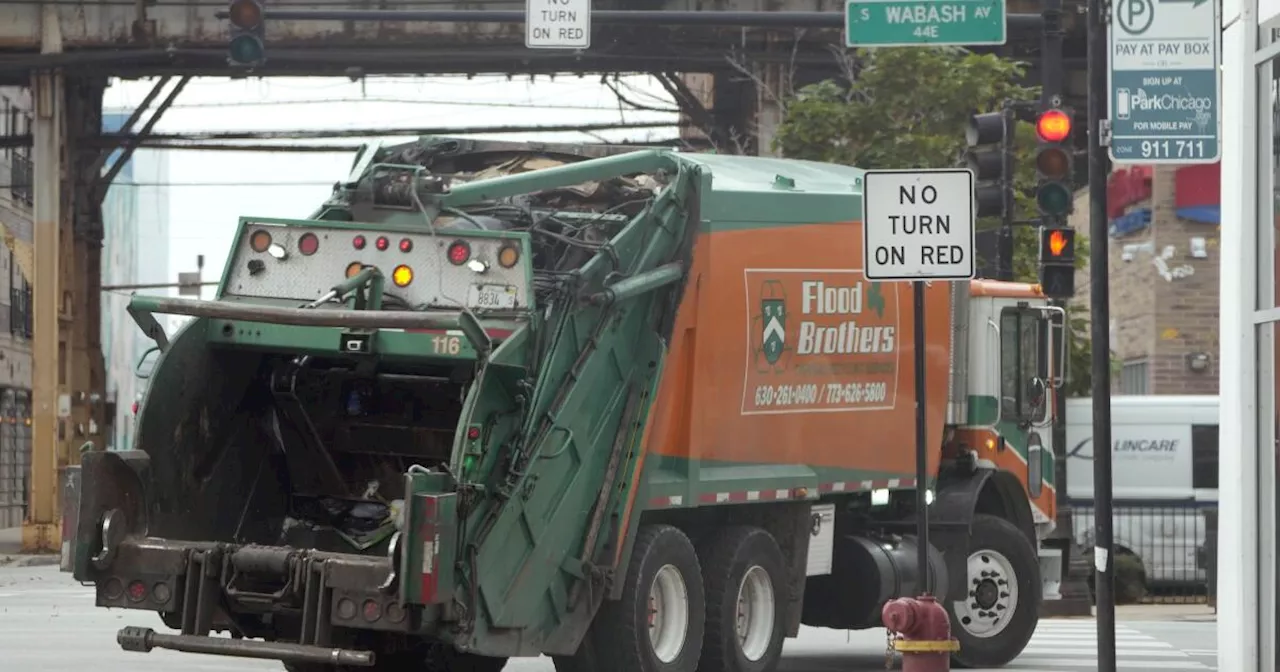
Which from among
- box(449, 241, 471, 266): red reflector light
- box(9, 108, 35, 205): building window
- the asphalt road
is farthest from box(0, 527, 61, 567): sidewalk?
box(449, 241, 471, 266): red reflector light

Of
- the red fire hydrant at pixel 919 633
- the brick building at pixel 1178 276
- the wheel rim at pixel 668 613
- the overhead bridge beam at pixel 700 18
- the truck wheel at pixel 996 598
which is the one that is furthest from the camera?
the brick building at pixel 1178 276

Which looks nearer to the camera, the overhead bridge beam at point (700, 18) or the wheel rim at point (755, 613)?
the wheel rim at point (755, 613)

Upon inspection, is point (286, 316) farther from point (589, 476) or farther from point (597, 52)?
point (597, 52)

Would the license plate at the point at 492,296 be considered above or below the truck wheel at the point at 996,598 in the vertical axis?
above

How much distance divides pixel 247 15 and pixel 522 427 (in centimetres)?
1077

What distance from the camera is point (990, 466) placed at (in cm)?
1554

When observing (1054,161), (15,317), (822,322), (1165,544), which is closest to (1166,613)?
(1165,544)

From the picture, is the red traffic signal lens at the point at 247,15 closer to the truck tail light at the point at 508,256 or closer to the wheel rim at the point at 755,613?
the wheel rim at the point at 755,613

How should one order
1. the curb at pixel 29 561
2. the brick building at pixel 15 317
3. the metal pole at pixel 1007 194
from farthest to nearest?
the brick building at pixel 15 317
the curb at pixel 29 561
the metal pole at pixel 1007 194

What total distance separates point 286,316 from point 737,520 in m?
3.53

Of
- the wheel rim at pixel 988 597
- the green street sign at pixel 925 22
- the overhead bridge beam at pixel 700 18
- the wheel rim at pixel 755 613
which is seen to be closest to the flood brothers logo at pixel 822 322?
A: the wheel rim at pixel 755 613

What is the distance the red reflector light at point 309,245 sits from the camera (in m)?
11.9

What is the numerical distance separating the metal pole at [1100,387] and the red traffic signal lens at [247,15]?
9.97 meters

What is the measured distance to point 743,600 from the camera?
43.4ft
